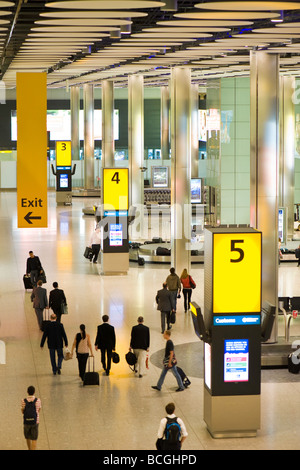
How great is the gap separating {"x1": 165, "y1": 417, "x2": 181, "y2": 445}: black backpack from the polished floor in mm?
1645

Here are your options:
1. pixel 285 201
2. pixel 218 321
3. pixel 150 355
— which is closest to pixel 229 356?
pixel 218 321

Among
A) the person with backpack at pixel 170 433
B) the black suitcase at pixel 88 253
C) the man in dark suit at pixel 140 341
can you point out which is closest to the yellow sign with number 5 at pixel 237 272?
the person with backpack at pixel 170 433

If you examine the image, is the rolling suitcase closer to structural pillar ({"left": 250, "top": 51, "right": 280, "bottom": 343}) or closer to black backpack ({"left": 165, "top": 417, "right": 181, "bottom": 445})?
structural pillar ({"left": 250, "top": 51, "right": 280, "bottom": 343})

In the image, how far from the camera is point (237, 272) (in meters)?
13.8

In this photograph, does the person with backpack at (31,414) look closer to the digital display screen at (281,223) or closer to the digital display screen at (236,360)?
the digital display screen at (236,360)

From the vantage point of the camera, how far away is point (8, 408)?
14.8 m

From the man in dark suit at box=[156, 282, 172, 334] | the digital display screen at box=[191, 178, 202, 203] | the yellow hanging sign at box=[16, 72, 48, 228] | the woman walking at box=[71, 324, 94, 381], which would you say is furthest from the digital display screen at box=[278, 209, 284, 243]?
the yellow hanging sign at box=[16, 72, 48, 228]

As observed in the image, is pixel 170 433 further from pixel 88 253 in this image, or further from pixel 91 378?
pixel 88 253

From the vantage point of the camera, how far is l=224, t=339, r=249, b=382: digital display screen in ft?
45.5

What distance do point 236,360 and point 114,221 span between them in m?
15.5

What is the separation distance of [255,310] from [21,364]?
5663 mm

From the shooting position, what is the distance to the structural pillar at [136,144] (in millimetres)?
38531

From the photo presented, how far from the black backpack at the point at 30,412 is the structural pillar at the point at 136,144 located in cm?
2592
